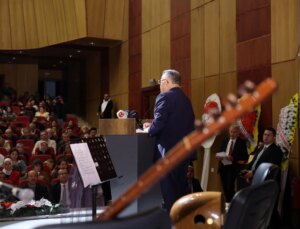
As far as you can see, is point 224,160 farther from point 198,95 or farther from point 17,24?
point 17,24

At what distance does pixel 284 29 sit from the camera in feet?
19.5

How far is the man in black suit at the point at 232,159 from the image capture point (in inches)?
233

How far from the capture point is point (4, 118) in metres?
9.85

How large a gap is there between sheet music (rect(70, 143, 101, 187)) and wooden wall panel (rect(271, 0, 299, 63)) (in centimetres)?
401

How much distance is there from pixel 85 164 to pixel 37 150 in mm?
5040

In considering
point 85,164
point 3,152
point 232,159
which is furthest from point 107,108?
point 85,164

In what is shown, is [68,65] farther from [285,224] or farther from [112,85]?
[285,224]

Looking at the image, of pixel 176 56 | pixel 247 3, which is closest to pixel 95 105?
pixel 176 56

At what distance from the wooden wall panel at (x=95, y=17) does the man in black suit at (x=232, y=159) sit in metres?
5.34

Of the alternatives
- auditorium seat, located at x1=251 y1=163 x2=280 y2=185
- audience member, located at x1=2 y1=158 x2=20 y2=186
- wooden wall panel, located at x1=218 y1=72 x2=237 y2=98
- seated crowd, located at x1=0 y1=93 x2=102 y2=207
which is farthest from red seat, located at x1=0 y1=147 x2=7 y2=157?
auditorium seat, located at x1=251 y1=163 x2=280 y2=185

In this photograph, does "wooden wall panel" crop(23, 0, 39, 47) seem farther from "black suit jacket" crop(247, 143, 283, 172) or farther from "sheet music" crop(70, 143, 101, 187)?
"sheet music" crop(70, 143, 101, 187)

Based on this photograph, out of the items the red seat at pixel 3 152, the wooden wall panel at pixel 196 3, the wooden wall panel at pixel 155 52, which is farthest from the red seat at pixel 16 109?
the wooden wall panel at pixel 196 3

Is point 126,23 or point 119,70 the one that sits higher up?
point 126,23

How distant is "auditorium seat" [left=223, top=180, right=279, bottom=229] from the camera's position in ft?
3.93
